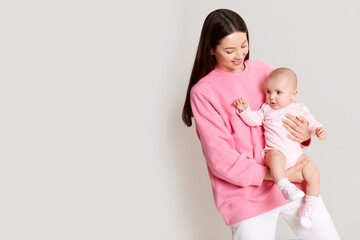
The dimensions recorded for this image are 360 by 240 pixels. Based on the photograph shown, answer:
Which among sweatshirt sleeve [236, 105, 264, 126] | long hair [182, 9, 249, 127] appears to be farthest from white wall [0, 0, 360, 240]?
sweatshirt sleeve [236, 105, 264, 126]

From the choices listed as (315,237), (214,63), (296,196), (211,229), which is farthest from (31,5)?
(211,229)

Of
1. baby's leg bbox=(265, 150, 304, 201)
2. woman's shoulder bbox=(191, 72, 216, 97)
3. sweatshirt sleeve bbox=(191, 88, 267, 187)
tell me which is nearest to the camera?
baby's leg bbox=(265, 150, 304, 201)

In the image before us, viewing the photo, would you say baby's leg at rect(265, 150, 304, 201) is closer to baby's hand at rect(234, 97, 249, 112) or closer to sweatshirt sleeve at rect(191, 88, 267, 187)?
sweatshirt sleeve at rect(191, 88, 267, 187)

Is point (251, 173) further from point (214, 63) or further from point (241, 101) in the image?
point (214, 63)

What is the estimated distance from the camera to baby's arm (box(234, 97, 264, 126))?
2.13 metres

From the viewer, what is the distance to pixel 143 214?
289 centimetres

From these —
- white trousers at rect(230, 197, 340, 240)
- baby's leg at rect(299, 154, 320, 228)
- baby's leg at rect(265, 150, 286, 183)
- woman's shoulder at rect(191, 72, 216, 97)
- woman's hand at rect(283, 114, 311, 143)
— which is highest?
woman's shoulder at rect(191, 72, 216, 97)

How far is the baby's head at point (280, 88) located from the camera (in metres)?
2.11

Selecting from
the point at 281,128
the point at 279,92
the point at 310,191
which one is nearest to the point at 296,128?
the point at 281,128

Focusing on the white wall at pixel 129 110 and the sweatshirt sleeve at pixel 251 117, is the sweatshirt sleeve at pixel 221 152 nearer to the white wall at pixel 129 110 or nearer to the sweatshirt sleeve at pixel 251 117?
the sweatshirt sleeve at pixel 251 117

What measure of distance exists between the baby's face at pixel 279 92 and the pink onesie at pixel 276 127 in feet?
0.12

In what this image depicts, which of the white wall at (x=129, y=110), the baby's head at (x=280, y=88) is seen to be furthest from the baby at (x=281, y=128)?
the white wall at (x=129, y=110)

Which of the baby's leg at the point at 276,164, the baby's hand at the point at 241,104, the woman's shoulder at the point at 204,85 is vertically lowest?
the baby's leg at the point at 276,164

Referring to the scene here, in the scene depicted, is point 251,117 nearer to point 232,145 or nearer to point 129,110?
point 232,145
